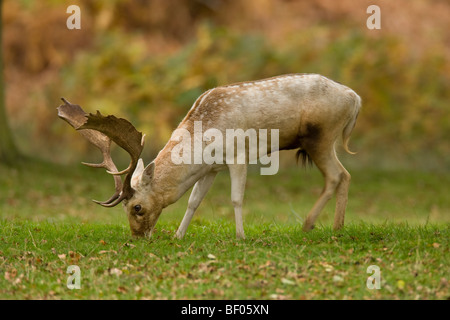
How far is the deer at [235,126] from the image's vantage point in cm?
816

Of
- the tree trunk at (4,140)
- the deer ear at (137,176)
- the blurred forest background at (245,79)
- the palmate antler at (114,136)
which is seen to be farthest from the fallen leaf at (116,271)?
the blurred forest background at (245,79)

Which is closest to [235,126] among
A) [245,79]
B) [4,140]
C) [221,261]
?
[221,261]

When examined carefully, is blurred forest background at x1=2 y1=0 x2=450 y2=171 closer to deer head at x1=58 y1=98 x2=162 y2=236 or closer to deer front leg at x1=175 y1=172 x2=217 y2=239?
deer front leg at x1=175 y1=172 x2=217 y2=239

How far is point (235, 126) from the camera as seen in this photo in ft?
27.3

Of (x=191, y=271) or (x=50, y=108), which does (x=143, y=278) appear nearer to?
(x=191, y=271)

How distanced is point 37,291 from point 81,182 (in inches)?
414

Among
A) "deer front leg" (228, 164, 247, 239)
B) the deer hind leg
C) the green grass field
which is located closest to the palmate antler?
the green grass field

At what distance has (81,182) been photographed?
16938mm

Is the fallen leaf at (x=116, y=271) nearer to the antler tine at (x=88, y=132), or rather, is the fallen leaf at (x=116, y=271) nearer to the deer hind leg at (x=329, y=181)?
the antler tine at (x=88, y=132)

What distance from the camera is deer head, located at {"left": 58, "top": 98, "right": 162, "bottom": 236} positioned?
7.94 meters

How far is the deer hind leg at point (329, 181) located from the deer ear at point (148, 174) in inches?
75.6

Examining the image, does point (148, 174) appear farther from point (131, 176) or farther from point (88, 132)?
point (88, 132)

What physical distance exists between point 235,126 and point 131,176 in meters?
1.32

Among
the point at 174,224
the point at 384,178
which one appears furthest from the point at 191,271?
the point at 384,178
